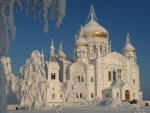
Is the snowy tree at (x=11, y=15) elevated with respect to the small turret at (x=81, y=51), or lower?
lower

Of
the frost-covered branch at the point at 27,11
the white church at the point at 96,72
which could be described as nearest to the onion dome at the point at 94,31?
the white church at the point at 96,72

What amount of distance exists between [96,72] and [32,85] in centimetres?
1923

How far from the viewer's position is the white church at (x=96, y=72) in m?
40.2

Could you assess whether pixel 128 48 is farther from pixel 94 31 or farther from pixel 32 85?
pixel 32 85

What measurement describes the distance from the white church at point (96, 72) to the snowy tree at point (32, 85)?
46.1 ft

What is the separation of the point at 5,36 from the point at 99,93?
37029mm

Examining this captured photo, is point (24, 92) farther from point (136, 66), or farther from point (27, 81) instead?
point (136, 66)

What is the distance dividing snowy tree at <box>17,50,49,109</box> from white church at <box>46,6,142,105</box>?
14045mm

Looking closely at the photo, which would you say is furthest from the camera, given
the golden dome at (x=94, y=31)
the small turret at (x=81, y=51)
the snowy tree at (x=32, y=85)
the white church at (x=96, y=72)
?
the golden dome at (x=94, y=31)

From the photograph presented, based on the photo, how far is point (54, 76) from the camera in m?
41.2

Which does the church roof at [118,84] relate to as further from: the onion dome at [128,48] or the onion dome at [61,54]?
the onion dome at [61,54]

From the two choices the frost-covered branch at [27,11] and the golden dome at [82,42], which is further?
the golden dome at [82,42]

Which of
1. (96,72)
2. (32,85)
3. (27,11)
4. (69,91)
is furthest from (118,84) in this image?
(27,11)

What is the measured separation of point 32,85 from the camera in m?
24.5
